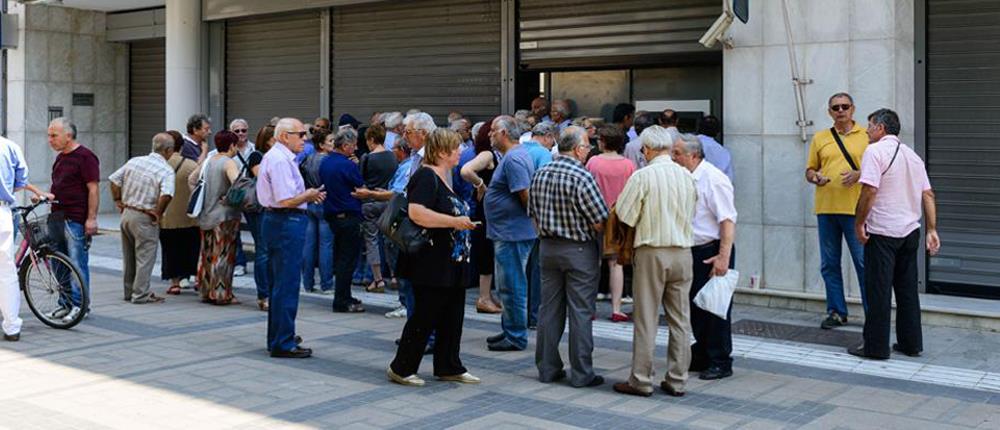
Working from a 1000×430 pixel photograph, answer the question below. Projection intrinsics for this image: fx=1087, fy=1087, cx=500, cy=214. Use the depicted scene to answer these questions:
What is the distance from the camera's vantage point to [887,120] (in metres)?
8.16

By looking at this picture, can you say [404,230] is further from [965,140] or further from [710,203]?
[965,140]

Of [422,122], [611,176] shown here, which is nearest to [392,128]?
[422,122]

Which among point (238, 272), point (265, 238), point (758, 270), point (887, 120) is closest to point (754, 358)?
point (887, 120)

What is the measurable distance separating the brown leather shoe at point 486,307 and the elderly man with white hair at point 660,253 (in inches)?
136

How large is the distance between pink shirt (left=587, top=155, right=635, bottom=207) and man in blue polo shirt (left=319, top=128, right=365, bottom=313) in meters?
2.64

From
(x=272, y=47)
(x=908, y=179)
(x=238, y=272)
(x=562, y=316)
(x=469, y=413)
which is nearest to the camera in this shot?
(x=469, y=413)

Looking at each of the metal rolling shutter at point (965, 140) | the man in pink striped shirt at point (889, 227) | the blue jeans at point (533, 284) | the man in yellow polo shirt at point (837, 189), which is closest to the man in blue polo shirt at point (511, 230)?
the blue jeans at point (533, 284)

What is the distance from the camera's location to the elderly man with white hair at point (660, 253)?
22.7 feet

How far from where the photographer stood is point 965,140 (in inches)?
408

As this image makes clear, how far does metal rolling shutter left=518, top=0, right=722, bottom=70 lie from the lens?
1240cm

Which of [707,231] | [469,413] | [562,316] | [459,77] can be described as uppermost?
[459,77]

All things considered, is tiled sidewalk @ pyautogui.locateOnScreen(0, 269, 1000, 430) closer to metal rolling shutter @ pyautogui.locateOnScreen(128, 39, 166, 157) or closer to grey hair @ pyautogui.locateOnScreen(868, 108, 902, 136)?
grey hair @ pyautogui.locateOnScreen(868, 108, 902, 136)

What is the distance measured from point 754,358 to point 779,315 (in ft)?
6.95

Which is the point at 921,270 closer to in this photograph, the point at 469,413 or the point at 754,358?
the point at 754,358
